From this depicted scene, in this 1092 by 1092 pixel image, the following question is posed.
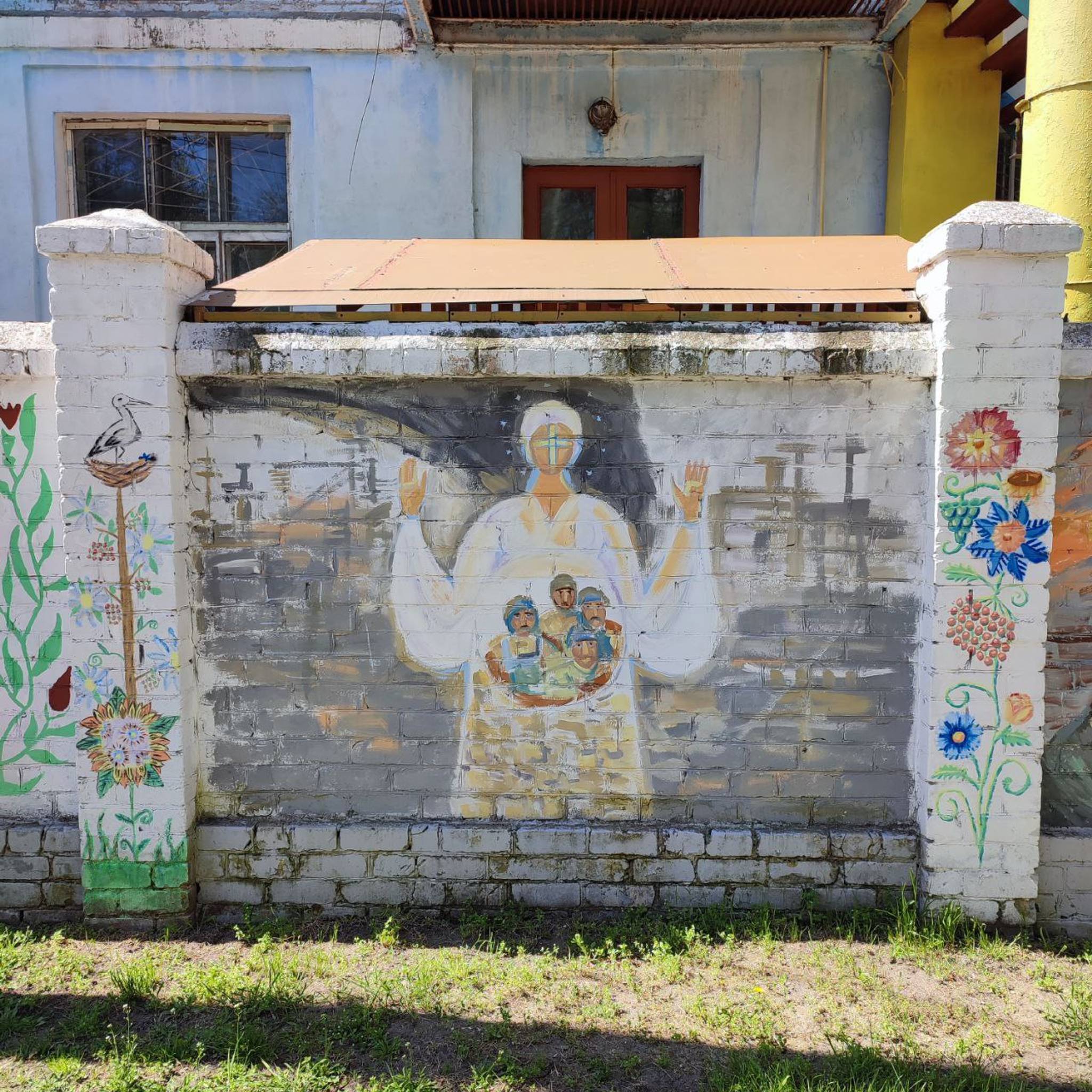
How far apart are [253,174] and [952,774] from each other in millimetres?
5769

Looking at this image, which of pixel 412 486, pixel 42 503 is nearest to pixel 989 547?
pixel 412 486

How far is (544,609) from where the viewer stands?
3.71m

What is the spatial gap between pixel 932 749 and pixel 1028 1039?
1.06 metres

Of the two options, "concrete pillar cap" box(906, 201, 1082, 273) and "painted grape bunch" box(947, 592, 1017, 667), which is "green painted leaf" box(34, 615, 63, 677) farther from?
"concrete pillar cap" box(906, 201, 1082, 273)

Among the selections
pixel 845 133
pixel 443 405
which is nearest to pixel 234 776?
pixel 443 405

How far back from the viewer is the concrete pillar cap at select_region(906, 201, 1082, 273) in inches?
131

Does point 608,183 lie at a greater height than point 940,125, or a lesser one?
lesser

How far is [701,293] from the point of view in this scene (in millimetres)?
3650

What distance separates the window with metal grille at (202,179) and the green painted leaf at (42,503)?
2.79 m

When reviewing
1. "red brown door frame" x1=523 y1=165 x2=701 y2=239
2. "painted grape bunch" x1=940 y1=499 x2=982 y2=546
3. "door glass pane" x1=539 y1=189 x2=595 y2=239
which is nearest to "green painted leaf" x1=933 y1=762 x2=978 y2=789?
"painted grape bunch" x1=940 y1=499 x2=982 y2=546

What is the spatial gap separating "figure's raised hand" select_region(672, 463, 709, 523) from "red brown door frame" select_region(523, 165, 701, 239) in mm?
3002

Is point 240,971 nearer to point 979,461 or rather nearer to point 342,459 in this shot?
point 342,459

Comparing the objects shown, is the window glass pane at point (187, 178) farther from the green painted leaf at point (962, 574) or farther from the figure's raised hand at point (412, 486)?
the green painted leaf at point (962, 574)

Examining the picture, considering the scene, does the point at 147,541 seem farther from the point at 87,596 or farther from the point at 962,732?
the point at 962,732
